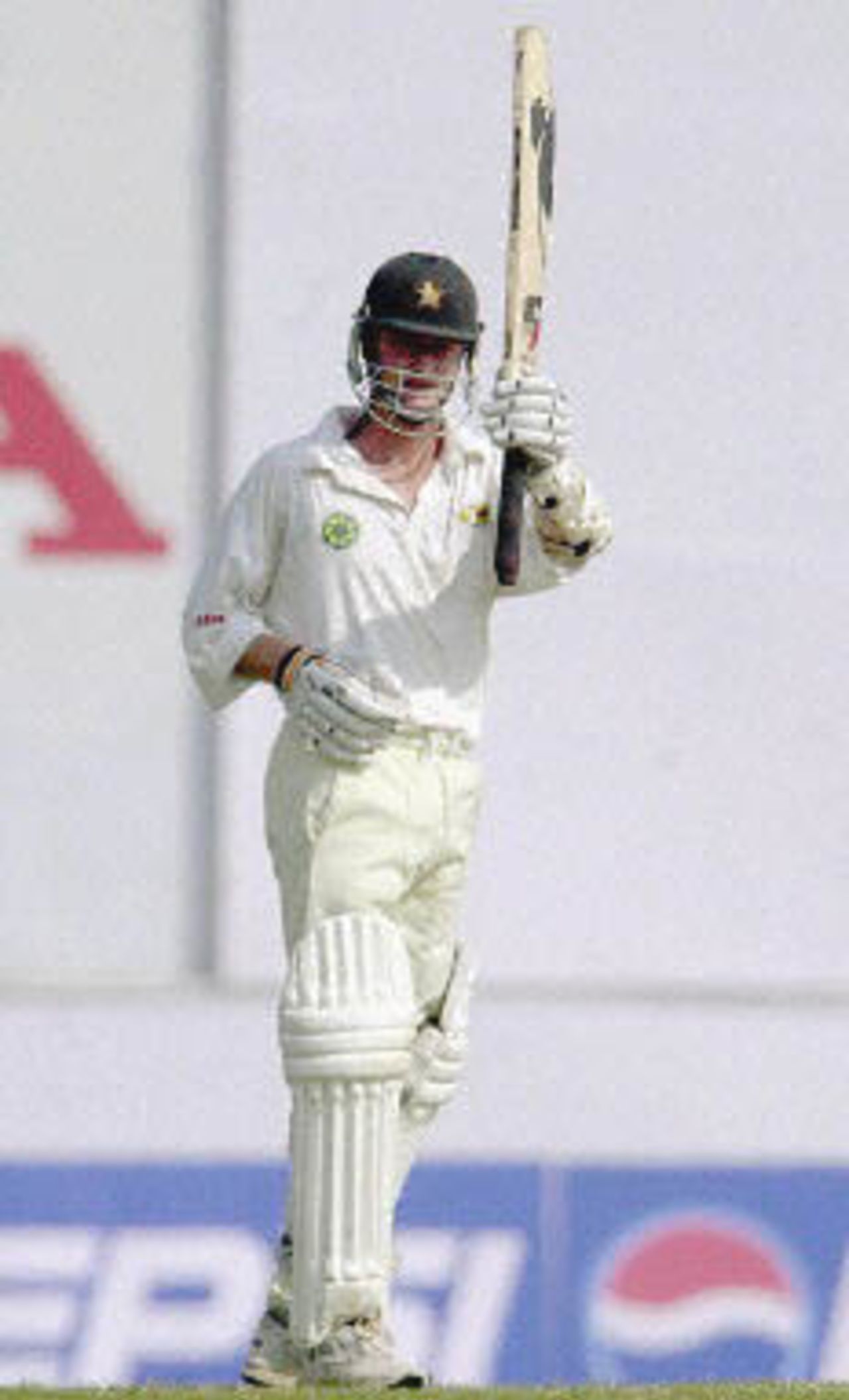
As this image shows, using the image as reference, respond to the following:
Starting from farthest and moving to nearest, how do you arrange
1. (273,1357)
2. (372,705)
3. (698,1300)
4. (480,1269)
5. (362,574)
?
(698,1300)
(480,1269)
(273,1357)
(362,574)
(372,705)

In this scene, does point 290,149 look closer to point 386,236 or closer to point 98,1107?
point 386,236

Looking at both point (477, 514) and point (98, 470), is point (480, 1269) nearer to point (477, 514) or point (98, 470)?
point (98, 470)

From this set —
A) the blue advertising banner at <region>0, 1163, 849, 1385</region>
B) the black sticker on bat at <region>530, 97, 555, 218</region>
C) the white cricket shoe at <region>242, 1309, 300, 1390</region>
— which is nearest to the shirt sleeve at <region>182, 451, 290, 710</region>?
the black sticker on bat at <region>530, 97, 555, 218</region>

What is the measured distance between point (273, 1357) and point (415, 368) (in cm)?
128

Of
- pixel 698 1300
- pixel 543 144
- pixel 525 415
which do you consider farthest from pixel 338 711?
pixel 698 1300

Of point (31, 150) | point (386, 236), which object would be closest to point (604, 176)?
point (386, 236)

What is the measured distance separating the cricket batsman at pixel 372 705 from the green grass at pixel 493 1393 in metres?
0.08

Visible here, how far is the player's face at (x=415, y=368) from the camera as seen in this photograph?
7039 millimetres

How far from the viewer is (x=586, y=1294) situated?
9.59 m

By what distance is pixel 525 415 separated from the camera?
270 inches

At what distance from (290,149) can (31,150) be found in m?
0.55

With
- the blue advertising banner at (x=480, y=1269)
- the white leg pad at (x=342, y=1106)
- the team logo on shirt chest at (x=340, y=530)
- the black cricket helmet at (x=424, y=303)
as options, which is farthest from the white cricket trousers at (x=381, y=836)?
the blue advertising banner at (x=480, y=1269)

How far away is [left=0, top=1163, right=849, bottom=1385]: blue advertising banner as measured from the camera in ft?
31.1

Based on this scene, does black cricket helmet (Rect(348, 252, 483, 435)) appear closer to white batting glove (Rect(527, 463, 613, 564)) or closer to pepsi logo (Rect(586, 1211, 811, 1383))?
white batting glove (Rect(527, 463, 613, 564))
